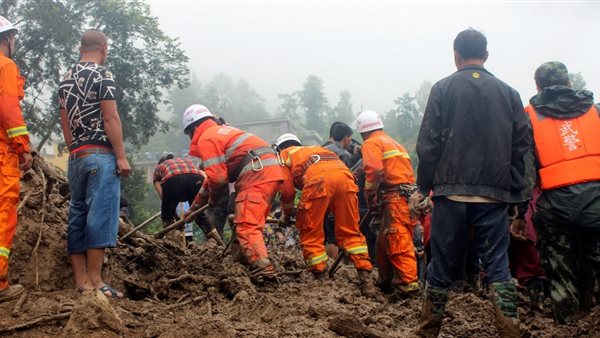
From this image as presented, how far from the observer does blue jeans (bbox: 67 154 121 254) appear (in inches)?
156

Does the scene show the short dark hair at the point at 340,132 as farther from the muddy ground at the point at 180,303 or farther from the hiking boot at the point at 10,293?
the hiking boot at the point at 10,293

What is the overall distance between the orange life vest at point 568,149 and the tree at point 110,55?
19624 mm

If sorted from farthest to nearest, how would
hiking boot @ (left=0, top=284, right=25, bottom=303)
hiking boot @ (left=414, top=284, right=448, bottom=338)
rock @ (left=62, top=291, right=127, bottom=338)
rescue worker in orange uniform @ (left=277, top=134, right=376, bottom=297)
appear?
rescue worker in orange uniform @ (left=277, top=134, right=376, bottom=297) < hiking boot @ (left=0, top=284, right=25, bottom=303) < hiking boot @ (left=414, top=284, right=448, bottom=338) < rock @ (left=62, top=291, right=127, bottom=338)

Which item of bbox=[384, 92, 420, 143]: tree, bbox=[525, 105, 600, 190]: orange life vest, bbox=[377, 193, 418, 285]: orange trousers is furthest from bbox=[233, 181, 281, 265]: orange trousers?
bbox=[384, 92, 420, 143]: tree

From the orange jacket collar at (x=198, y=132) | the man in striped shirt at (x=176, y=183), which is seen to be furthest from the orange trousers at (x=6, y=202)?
the man in striped shirt at (x=176, y=183)

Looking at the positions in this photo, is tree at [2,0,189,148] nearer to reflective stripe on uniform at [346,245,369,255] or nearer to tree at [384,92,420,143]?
reflective stripe on uniform at [346,245,369,255]

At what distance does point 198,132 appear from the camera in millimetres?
5660

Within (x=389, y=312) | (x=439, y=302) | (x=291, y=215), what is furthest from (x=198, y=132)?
(x=439, y=302)

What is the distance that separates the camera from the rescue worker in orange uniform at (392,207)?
5492 millimetres

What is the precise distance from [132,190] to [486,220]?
22391mm

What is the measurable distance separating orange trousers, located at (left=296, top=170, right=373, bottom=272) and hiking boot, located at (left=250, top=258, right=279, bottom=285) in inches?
30.1

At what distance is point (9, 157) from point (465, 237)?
118 inches

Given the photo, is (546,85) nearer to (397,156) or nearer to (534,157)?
(534,157)

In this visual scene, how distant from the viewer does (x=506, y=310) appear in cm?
323
